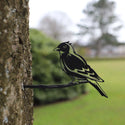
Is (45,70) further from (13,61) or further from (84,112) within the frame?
(13,61)

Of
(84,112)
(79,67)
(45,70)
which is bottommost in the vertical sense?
(84,112)

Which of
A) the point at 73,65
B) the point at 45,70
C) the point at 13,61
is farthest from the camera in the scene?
the point at 45,70

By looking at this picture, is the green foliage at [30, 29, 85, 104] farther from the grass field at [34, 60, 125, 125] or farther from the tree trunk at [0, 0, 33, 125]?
the tree trunk at [0, 0, 33, 125]

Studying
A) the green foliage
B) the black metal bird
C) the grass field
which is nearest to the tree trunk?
the black metal bird

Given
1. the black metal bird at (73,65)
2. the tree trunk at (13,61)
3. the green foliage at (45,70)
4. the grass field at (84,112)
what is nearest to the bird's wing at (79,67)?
the black metal bird at (73,65)

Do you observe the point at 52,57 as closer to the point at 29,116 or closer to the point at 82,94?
the point at 82,94

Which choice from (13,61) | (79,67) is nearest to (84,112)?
(79,67)

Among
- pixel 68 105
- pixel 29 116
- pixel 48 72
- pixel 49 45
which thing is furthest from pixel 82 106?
pixel 29 116

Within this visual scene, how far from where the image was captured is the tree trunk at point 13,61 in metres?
0.82

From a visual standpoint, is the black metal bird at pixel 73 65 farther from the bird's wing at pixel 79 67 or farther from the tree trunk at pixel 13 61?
the tree trunk at pixel 13 61

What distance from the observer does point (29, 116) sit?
37.4 inches

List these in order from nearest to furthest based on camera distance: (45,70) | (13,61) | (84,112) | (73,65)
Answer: (13,61)
(73,65)
(84,112)
(45,70)

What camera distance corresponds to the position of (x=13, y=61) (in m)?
0.85

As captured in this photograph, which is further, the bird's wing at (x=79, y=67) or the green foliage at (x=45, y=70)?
the green foliage at (x=45, y=70)
